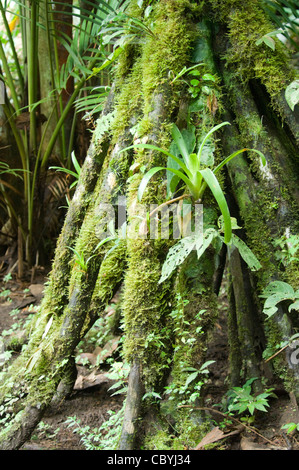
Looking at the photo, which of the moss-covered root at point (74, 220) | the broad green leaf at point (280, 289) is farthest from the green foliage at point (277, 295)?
the moss-covered root at point (74, 220)

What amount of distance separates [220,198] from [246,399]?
0.94m

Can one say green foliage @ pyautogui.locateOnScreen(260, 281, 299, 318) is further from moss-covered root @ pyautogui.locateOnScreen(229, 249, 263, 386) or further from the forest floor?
the forest floor

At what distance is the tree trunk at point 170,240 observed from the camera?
6.34ft

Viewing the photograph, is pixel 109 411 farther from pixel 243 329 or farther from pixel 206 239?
pixel 206 239

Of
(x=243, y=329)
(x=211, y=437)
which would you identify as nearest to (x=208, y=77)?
(x=243, y=329)

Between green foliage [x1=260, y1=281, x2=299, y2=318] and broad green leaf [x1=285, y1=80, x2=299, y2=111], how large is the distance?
82cm

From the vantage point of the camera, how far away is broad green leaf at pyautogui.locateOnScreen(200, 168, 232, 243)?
1.62 m

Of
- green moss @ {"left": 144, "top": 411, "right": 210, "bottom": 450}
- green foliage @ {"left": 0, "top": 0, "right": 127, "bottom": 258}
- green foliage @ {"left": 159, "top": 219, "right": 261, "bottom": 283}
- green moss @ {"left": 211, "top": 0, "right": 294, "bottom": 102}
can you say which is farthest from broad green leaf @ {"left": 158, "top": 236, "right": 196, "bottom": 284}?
green foliage @ {"left": 0, "top": 0, "right": 127, "bottom": 258}

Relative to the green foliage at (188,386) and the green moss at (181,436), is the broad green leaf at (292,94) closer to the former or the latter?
the green foliage at (188,386)

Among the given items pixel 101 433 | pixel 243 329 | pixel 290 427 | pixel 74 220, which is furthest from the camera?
pixel 74 220

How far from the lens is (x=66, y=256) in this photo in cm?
250

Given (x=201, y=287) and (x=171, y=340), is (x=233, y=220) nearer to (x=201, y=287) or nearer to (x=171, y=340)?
(x=201, y=287)

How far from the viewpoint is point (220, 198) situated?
64.0 inches
